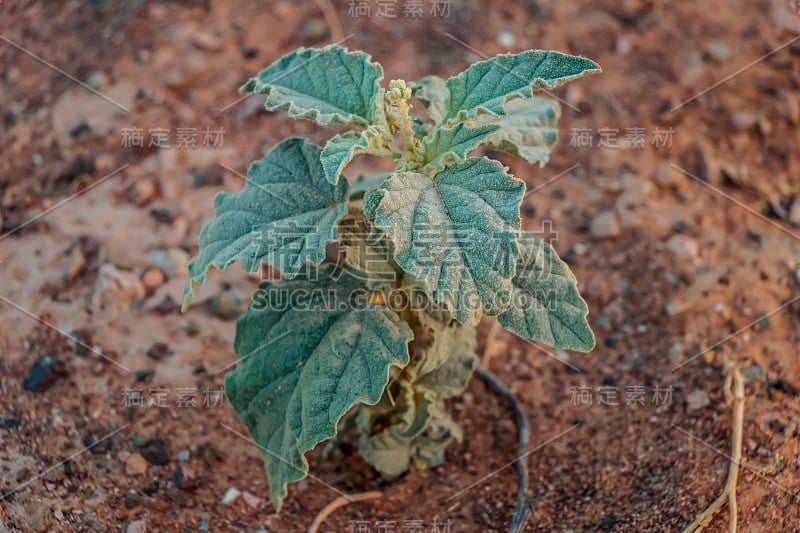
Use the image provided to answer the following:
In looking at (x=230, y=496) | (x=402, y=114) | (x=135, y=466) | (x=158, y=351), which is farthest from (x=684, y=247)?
(x=135, y=466)

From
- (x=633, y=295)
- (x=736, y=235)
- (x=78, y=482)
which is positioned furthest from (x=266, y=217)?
(x=736, y=235)

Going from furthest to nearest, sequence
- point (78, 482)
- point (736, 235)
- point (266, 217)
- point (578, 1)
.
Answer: point (578, 1), point (736, 235), point (78, 482), point (266, 217)

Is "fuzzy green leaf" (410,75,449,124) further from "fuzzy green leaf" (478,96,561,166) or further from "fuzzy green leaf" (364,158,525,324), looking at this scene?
"fuzzy green leaf" (364,158,525,324)

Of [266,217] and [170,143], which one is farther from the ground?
[266,217]

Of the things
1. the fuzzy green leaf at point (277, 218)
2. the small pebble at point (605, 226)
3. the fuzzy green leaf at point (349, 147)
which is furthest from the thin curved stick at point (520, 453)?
the fuzzy green leaf at point (349, 147)

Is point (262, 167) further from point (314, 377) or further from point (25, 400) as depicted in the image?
point (25, 400)

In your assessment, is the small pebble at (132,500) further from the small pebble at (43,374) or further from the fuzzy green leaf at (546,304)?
the fuzzy green leaf at (546,304)
